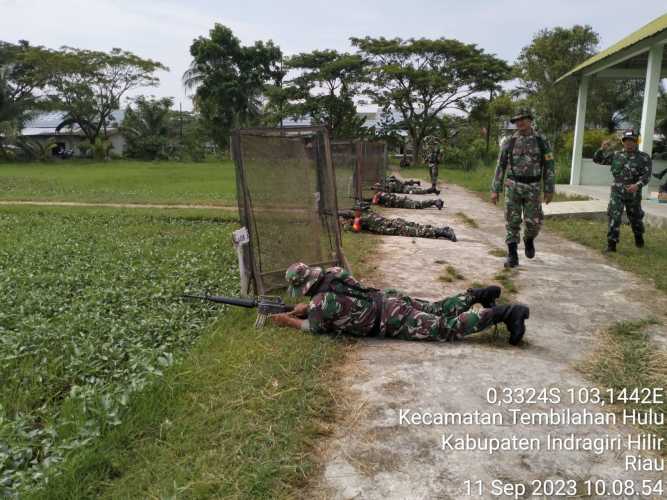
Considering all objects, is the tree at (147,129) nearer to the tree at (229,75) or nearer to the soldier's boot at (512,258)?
the tree at (229,75)

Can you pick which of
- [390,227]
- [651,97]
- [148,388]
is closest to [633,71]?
[651,97]

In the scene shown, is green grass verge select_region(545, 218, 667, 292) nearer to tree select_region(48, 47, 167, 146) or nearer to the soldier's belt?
the soldier's belt

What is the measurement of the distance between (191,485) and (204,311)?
2.50 metres

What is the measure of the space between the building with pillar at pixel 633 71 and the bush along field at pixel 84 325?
9.76 metres

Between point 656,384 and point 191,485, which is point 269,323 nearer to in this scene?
point 191,485

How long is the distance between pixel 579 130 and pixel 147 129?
95.2 ft

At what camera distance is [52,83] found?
115ft

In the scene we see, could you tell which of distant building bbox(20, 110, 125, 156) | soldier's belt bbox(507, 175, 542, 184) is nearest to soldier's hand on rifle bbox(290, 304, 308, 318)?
soldier's belt bbox(507, 175, 542, 184)

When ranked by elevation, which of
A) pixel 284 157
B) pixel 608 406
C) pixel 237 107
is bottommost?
pixel 608 406

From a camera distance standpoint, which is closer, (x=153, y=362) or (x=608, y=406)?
(x=608, y=406)

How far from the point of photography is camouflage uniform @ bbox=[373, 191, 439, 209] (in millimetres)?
12031

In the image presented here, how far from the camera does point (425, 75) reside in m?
28.4

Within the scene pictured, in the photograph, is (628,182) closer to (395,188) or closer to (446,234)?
(446,234)

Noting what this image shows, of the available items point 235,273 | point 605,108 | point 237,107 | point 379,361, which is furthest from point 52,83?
point 379,361
